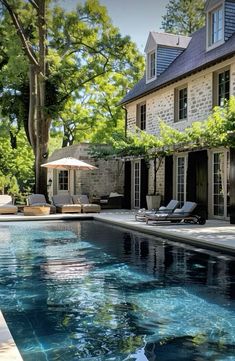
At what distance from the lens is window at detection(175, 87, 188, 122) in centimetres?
1805

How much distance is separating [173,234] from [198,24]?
27.8 metres

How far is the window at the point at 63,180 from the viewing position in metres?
25.0

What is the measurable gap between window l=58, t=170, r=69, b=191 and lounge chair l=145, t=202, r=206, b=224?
11.5 meters

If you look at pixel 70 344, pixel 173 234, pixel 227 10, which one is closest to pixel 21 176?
pixel 227 10

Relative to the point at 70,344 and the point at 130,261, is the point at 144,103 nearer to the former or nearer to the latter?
the point at 130,261

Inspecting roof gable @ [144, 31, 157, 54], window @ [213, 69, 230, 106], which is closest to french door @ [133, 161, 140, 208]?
roof gable @ [144, 31, 157, 54]

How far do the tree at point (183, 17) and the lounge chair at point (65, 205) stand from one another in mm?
21118

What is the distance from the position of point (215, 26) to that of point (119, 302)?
13.8m

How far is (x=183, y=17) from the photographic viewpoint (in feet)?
117

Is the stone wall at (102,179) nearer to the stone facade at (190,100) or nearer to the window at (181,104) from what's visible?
the stone facade at (190,100)

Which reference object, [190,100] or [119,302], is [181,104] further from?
[119,302]

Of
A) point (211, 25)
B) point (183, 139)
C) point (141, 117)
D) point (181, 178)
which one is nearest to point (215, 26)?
point (211, 25)

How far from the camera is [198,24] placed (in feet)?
114

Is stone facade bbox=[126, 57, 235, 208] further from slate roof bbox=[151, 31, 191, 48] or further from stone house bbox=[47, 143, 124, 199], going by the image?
slate roof bbox=[151, 31, 191, 48]
